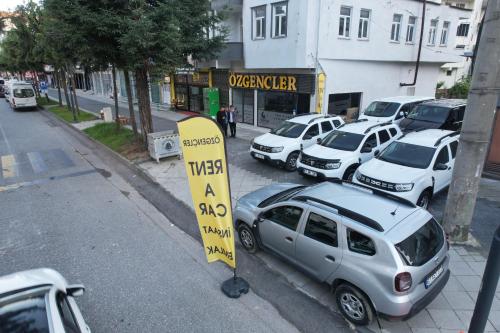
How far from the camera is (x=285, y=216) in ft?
17.2

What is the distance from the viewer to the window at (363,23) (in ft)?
49.6

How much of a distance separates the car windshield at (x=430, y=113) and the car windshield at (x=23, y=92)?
29433mm

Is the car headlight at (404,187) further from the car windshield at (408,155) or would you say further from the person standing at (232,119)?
the person standing at (232,119)

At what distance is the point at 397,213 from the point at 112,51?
414 inches

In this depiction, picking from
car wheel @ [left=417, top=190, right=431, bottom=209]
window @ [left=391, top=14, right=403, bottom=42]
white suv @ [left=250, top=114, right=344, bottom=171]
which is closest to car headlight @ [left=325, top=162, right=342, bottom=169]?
white suv @ [left=250, top=114, right=344, bottom=171]

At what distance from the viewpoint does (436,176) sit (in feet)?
24.7

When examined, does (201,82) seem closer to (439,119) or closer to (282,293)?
(439,119)

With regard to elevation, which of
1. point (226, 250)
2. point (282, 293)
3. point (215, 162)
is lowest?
point (282, 293)

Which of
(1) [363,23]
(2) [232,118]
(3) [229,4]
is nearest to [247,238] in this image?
(2) [232,118]

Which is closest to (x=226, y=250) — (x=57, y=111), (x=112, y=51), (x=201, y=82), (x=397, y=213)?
(x=397, y=213)

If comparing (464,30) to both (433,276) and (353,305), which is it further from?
(353,305)

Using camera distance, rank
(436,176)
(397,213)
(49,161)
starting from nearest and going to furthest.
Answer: (397,213)
(436,176)
(49,161)

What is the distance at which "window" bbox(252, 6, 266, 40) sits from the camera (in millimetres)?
15000

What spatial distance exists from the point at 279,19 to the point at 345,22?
3.06 meters
